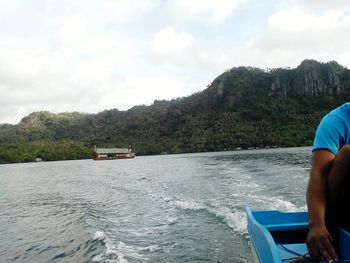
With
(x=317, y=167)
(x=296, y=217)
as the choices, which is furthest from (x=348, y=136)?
(x=296, y=217)

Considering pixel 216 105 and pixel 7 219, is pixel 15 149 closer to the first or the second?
pixel 216 105

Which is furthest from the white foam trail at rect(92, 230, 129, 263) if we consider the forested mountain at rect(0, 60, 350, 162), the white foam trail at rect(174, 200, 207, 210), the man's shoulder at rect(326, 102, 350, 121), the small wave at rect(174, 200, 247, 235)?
the forested mountain at rect(0, 60, 350, 162)

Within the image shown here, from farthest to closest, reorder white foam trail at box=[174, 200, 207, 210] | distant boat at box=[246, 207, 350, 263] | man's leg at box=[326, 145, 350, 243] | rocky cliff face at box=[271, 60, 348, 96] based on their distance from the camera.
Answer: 1. rocky cliff face at box=[271, 60, 348, 96]
2. white foam trail at box=[174, 200, 207, 210]
3. distant boat at box=[246, 207, 350, 263]
4. man's leg at box=[326, 145, 350, 243]

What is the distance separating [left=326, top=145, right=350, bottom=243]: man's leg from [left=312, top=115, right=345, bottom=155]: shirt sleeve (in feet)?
0.69

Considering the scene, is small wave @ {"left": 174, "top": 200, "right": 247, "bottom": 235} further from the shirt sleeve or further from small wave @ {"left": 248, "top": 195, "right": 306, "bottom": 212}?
the shirt sleeve

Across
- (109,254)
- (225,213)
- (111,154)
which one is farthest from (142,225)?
(111,154)

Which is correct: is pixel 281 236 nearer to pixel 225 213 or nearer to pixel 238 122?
pixel 225 213

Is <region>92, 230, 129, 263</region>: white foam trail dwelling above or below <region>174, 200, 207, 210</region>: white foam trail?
above

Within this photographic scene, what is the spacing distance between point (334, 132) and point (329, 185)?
0.45 meters

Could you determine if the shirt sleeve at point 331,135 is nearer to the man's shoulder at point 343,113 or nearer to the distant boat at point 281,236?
the man's shoulder at point 343,113

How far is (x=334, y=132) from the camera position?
3.28 metres

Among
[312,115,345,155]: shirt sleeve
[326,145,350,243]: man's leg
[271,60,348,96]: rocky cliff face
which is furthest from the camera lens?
[271,60,348,96]: rocky cliff face

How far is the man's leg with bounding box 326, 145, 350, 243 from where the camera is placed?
2.98 metres

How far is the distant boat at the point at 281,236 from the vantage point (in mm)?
3612
